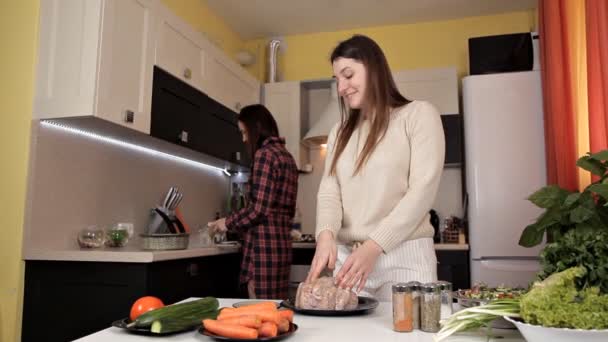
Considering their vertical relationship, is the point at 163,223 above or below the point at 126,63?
below

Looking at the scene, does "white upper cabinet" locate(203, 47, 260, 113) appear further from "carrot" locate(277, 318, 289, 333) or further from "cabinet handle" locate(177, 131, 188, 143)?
"carrot" locate(277, 318, 289, 333)

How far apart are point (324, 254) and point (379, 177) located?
28 centimetres

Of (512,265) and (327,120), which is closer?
(512,265)

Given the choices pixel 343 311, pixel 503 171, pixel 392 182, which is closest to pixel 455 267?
pixel 503 171

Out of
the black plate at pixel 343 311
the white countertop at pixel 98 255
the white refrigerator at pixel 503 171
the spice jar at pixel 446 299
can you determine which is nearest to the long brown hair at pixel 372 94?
the black plate at pixel 343 311

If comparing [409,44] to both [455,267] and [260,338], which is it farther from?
[260,338]

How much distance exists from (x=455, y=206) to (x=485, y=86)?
0.85 meters

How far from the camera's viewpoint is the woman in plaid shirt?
2344 mm

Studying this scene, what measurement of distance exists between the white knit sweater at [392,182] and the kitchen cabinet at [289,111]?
214 centimetres

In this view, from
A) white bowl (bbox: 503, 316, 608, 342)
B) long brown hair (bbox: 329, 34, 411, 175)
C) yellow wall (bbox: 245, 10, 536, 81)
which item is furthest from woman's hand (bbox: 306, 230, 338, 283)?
yellow wall (bbox: 245, 10, 536, 81)

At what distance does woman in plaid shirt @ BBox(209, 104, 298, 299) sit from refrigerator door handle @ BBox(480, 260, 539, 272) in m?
1.22

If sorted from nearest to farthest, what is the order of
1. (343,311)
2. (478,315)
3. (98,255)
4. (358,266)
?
1. (478,315)
2. (343,311)
3. (358,266)
4. (98,255)

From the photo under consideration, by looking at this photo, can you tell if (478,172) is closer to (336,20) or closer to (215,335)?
(336,20)

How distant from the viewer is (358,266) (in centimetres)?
112
